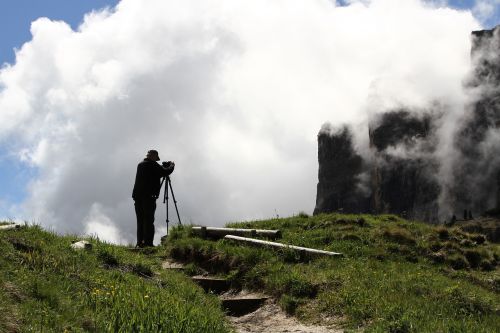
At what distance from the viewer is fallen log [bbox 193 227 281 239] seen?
1806 centimetres

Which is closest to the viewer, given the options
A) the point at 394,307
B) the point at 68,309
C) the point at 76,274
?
the point at 68,309

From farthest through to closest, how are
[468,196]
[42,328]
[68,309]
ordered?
[468,196]
[68,309]
[42,328]

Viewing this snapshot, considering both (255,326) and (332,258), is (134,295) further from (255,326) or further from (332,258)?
(332,258)

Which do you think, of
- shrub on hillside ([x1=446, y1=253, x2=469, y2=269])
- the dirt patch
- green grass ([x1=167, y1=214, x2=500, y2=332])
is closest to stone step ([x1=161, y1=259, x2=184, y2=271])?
green grass ([x1=167, y1=214, x2=500, y2=332])

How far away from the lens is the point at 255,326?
36.9 ft

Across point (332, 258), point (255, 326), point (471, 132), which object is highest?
point (471, 132)

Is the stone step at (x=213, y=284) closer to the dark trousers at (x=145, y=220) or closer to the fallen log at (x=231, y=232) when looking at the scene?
the fallen log at (x=231, y=232)

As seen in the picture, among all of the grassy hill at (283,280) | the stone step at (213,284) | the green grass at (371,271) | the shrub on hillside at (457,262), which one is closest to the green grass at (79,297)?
the grassy hill at (283,280)

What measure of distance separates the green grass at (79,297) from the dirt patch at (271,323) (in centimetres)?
78

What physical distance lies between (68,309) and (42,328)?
1034mm

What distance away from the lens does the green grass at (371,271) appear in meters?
10.2

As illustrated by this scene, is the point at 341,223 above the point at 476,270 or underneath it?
above

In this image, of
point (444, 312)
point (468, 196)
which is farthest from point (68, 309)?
point (468, 196)

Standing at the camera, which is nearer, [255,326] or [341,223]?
[255,326]
